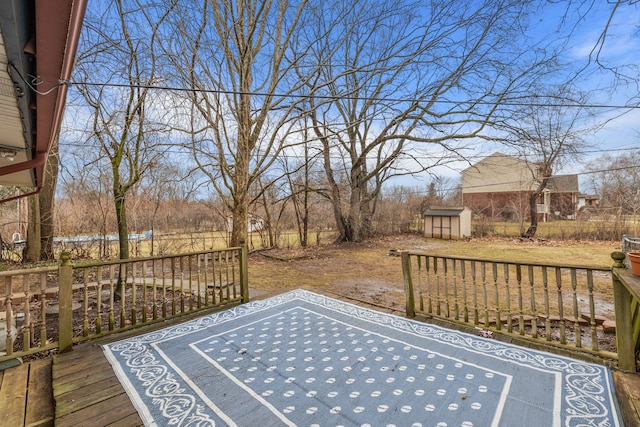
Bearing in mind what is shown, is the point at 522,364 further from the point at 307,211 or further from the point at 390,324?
the point at 307,211

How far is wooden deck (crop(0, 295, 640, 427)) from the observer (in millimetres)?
1752

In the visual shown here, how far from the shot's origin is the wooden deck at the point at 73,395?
1752 mm

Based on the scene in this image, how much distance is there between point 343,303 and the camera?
158 inches

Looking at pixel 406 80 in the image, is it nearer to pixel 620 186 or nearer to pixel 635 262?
pixel 635 262

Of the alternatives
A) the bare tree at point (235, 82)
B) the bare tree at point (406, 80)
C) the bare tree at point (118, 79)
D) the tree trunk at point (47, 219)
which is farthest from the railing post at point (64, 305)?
the tree trunk at point (47, 219)

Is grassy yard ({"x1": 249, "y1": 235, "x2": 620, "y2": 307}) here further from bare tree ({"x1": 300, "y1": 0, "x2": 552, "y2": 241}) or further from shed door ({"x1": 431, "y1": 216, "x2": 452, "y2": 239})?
bare tree ({"x1": 300, "y1": 0, "x2": 552, "y2": 241})

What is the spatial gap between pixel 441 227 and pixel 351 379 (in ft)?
43.2

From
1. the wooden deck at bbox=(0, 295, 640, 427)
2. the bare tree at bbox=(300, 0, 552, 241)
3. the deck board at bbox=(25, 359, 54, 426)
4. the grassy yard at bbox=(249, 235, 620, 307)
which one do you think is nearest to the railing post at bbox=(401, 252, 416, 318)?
the grassy yard at bbox=(249, 235, 620, 307)

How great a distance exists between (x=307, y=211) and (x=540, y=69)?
8570 mm

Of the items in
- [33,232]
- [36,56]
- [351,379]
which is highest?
[36,56]

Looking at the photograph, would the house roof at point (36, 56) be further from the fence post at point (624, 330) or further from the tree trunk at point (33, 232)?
the tree trunk at point (33, 232)

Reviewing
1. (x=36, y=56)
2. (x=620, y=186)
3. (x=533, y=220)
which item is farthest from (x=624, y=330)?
(x=620, y=186)

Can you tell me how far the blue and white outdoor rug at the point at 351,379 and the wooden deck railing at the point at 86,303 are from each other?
14.5 inches

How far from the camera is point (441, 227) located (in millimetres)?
14031
